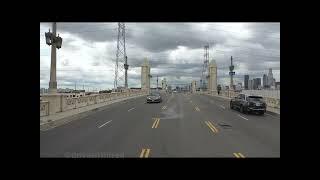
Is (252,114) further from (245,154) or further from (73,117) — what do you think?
(245,154)

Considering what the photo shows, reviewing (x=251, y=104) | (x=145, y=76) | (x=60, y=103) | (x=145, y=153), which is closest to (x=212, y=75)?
(x=145, y=76)

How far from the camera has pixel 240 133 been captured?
1781 cm

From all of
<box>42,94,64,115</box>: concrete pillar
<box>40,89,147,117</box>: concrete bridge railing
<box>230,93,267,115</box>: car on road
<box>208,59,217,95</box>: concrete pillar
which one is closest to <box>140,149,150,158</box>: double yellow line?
<box>40,89,147,117</box>: concrete bridge railing

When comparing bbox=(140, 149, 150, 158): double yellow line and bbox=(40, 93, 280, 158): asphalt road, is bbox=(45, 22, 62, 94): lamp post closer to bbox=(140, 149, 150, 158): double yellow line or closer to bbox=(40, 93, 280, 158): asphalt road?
bbox=(40, 93, 280, 158): asphalt road

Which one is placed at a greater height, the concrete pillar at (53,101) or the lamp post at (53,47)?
the lamp post at (53,47)

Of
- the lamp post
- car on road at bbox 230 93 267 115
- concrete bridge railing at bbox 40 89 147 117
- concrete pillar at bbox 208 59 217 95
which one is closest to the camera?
the lamp post

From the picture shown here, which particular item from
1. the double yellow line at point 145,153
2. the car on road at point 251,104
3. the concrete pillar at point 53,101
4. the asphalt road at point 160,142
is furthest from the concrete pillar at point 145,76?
the double yellow line at point 145,153

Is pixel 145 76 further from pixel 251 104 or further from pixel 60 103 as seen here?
pixel 60 103

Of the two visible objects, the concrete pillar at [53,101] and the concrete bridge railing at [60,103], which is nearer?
the concrete bridge railing at [60,103]

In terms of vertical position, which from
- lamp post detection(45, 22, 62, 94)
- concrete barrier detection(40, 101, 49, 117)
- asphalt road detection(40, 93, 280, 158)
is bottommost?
asphalt road detection(40, 93, 280, 158)

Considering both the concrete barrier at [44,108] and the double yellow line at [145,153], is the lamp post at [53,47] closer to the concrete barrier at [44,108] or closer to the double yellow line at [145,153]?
the concrete barrier at [44,108]

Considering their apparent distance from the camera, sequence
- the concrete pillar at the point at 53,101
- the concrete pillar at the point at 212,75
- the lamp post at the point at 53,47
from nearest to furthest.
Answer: the lamp post at the point at 53,47 → the concrete pillar at the point at 53,101 → the concrete pillar at the point at 212,75

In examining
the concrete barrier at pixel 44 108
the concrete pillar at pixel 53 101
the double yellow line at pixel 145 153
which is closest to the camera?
the double yellow line at pixel 145 153
